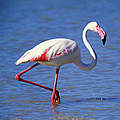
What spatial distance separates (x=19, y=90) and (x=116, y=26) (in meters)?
7.53

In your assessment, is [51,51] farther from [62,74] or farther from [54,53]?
[62,74]

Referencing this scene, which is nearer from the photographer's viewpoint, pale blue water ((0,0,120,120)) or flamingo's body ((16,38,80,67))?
pale blue water ((0,0,120,120))

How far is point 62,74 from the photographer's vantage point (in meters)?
Answer: 10.5

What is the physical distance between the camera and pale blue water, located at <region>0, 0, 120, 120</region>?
8.16 meters

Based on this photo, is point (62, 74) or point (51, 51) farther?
point (62, 74)

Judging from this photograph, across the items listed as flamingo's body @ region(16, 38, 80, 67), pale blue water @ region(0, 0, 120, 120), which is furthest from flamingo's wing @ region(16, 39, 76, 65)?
pale blue water @ region(0, 0, 120, 120)

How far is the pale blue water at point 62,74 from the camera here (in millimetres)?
8156

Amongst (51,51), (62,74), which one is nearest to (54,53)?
(51,51)

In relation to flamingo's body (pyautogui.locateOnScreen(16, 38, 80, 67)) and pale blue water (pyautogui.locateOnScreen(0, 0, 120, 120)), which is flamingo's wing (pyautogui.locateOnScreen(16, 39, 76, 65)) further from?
pale blue water (pyautogui.locateOnScreen(0, 0, 120, 120))

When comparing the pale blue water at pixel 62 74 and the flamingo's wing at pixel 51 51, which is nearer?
the pale blue water at pixel 62 74

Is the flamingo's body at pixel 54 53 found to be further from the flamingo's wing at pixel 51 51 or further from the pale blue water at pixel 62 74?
the pale blue water at pixel 62 74

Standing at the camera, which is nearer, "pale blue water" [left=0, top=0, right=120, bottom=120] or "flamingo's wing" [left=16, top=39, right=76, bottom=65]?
"pale blue water" [left=0, top=0, right=120, bottom=120]

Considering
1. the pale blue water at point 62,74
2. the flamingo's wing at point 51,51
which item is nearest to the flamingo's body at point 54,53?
the flamingo's wing at point 51,51

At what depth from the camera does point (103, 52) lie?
12461mm
